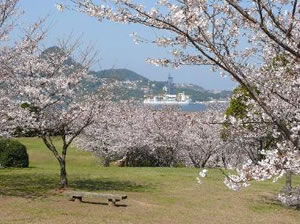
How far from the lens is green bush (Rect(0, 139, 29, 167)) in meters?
23.7

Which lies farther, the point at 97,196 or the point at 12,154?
the point at 12,154

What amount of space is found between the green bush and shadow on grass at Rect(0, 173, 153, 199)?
379 cm

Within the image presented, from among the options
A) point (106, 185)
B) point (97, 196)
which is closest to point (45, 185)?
point (106, 185)

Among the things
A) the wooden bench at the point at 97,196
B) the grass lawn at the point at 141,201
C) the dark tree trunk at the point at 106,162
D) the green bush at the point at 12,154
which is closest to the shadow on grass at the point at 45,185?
the grass lawn at the point at 141,201

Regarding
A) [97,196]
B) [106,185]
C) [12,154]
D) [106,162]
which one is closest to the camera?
[97,196]

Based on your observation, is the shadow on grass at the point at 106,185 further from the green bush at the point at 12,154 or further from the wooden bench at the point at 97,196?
the green bush at the point at 12,154

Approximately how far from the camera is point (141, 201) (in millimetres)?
14047

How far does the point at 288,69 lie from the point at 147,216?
22.5 ft

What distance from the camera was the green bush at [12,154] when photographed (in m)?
23.7

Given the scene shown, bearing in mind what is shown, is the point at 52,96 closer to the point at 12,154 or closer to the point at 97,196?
the point at 97,196

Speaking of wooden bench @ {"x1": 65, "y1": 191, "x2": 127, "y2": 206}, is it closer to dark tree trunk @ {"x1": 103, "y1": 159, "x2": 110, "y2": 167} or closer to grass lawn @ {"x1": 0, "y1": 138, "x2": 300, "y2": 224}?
grass lawn @ {"x1": 0, "y1": 138, "x2": 300, "y2": 224}

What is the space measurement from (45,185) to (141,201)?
173 inches

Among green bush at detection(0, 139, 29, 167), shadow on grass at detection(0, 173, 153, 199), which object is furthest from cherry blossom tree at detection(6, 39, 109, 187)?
green bush at detection(0, 139, 29, 167)

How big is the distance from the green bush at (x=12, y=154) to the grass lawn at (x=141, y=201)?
2345 millimetres
